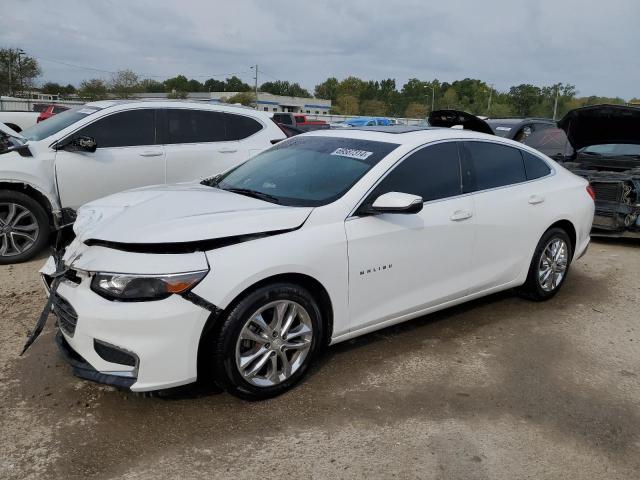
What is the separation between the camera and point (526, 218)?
4559 millimetres

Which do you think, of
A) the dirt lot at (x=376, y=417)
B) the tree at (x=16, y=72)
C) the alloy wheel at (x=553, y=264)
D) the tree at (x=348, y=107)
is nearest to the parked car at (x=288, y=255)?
the alloy wheel at (x=553, y=264)

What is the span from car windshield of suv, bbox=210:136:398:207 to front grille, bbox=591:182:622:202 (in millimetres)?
4756

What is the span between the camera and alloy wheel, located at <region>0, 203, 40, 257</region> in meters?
5.61

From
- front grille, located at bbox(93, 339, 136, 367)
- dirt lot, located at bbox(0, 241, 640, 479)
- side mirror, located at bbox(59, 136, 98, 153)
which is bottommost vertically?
dirt lot, located at bbox(0, 241, 640, 479)

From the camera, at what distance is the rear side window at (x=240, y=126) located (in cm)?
698

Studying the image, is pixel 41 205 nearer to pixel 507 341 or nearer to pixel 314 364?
pixel 314 364

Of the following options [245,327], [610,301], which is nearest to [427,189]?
[245,327]

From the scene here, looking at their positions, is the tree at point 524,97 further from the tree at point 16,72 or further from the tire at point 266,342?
the tire at point 266,342

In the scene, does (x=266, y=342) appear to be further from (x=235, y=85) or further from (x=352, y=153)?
(x=235, y=85)

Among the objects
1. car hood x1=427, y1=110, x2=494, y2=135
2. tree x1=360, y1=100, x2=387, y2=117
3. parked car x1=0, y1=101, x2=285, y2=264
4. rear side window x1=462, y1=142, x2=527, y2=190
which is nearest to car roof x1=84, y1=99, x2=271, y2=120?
parked car x1=0, y1=101, x2=285, y2=264

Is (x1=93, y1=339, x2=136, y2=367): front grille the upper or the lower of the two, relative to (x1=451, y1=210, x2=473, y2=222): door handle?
lower

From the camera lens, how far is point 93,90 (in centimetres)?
6494

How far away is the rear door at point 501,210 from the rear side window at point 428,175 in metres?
0.15

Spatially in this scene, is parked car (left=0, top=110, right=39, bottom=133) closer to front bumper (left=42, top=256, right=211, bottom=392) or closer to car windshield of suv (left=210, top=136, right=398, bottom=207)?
car windshield of suv (left=210, top=136, right=398, bottom=207)
